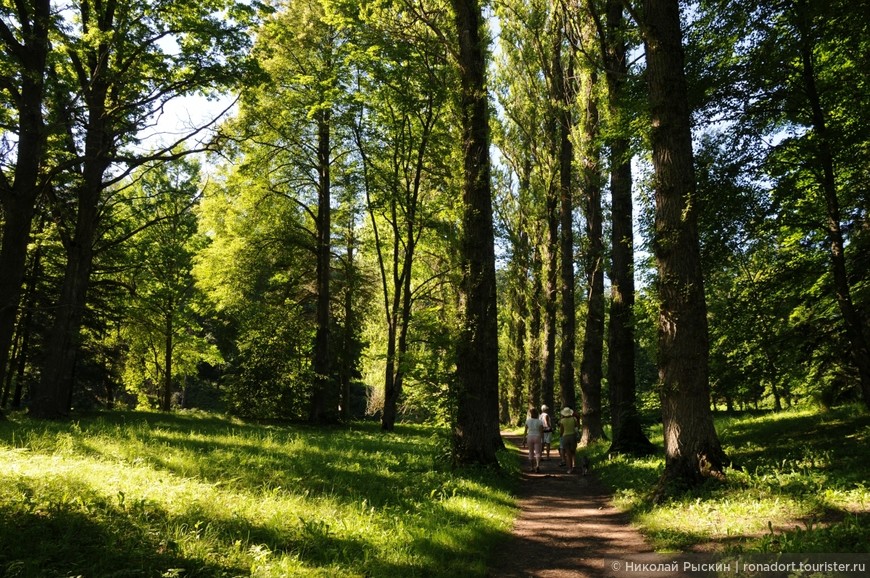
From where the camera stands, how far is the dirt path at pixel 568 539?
564cm

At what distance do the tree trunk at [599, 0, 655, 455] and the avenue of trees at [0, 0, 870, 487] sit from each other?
9 cm

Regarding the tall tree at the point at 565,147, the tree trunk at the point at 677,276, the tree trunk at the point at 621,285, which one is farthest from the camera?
the tall tree at the point at 565,147

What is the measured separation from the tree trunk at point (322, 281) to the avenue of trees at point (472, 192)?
0.12 m

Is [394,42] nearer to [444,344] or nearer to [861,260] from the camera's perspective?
[444,344]

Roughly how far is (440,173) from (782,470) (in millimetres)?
16286

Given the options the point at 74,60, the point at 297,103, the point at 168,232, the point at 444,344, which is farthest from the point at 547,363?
the point at 168,232

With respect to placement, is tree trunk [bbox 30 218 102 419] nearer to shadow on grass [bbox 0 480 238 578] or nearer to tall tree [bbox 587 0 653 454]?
shadow on grass [bbox 0 480 238 578]

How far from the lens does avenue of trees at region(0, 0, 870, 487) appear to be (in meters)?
10.1

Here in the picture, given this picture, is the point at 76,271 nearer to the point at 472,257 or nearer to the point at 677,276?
the point at 472,257

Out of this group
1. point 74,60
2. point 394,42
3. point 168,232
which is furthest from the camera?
point 168,232

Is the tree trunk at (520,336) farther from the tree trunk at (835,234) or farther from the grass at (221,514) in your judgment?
the grass at (221,514)

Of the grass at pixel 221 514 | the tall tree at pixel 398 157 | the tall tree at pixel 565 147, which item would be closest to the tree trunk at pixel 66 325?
the grass at pixel 221 514

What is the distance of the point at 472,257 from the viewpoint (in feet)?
34.7

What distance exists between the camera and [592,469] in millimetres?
13016
